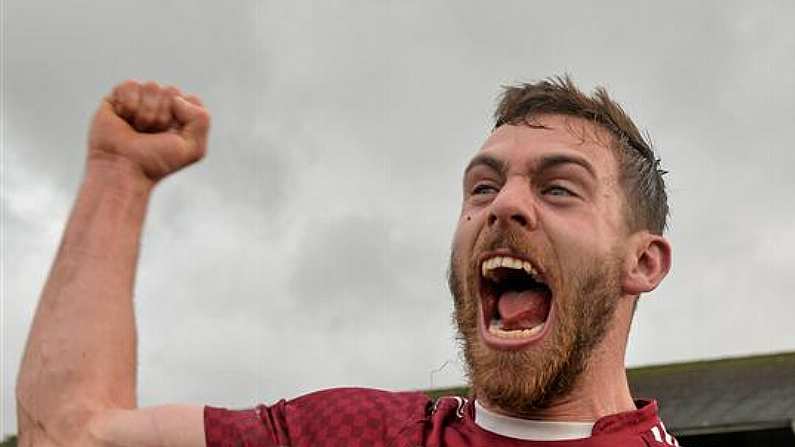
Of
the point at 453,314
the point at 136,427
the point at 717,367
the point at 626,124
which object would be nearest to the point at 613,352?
the point at 453,314

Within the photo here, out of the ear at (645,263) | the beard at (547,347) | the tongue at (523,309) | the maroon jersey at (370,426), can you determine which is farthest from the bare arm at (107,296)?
the ear at (645,263)

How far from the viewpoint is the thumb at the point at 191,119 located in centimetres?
296

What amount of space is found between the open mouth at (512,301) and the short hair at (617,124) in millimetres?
362

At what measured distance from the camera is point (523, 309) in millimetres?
3314

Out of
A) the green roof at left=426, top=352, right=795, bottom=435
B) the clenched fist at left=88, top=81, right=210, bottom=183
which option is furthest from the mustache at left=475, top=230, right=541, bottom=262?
the green roof at left=426, top=352, right=795, bottom=435

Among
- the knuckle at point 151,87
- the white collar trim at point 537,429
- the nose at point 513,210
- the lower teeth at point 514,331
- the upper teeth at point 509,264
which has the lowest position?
the white collar trim at point 537,429

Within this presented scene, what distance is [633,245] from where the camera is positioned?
345 cm

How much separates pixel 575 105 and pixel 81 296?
5.18 ft

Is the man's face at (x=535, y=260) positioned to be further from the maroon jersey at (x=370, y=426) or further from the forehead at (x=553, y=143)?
the maroon jersey at (x=370, y=426)

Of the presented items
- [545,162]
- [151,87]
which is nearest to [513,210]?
[545,162]

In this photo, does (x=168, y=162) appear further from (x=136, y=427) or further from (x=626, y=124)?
(x=626, y=124)

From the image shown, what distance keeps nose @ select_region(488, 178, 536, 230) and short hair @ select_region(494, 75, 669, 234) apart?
1.15 ft

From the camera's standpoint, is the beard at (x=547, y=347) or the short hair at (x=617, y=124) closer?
the beard at (x=547, y=347)

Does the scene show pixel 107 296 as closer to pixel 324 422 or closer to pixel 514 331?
pixel 324 422
